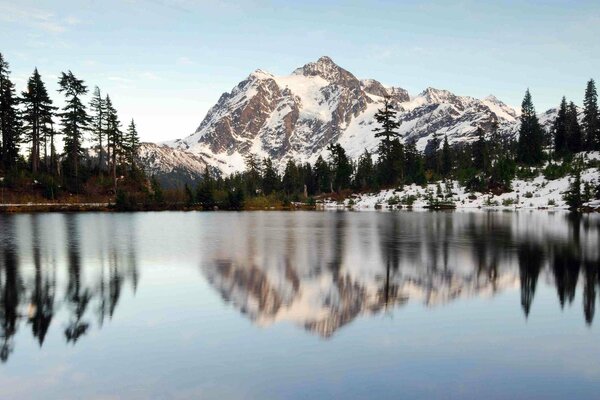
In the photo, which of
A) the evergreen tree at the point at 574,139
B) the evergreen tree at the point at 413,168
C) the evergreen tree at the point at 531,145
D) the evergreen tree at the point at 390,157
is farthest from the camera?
the evergreen tree at the point at 390,157

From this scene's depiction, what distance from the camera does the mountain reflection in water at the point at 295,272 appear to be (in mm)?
14266

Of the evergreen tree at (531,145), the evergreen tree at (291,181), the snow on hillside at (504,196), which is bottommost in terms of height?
the snow on hillside at (504,196)

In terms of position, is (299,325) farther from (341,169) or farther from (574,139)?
(574,139)

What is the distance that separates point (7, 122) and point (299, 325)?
85.1m

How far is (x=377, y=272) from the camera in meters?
20.8

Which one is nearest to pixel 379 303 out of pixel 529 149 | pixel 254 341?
pixel 254 341

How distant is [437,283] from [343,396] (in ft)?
36.4

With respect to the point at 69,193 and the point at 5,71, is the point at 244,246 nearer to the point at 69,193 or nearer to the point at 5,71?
the point at 69,193

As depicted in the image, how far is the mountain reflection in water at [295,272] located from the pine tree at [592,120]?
9263cm

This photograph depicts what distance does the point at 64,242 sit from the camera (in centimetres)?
3209

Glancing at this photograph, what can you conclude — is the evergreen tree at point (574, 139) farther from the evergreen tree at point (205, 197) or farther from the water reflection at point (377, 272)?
the water reflection at point (377, 272)

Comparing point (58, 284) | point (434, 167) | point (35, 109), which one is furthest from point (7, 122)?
point (434, 167)

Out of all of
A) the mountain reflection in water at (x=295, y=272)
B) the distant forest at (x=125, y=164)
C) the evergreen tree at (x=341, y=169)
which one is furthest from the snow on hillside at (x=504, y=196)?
the mountain reflection in water at (x=295, y=272)

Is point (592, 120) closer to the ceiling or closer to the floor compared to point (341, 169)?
closer to the ceiling
